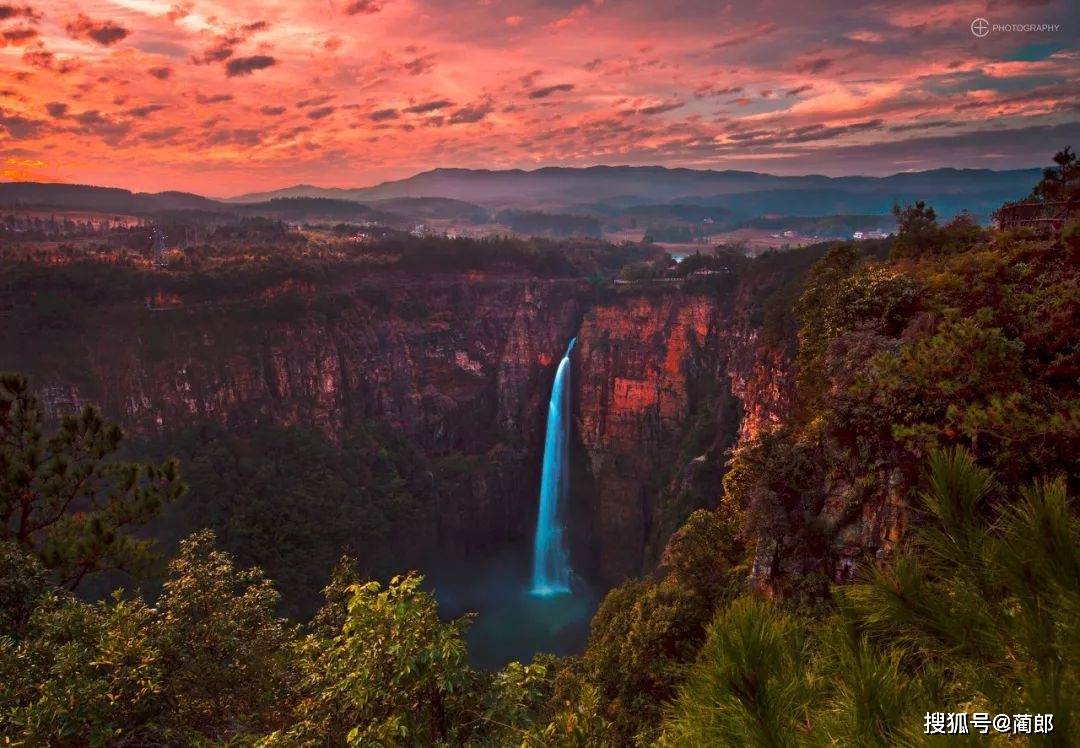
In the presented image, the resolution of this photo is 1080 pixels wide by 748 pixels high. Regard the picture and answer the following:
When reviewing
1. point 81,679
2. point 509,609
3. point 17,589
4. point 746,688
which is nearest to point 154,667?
point 81,679

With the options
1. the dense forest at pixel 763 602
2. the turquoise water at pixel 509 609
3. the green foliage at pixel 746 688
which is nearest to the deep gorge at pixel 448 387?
the turquoise water at pixel 509 609

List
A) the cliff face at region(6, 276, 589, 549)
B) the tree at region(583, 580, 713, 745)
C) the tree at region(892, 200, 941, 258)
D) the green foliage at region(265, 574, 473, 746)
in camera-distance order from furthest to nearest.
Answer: the cliff face at region(6, 276, 589, 549) < the tree at region(892, 200, 941, 258) < the tree at region(583, 580, 713, 745) < the green foliage at region(265, 574, 473, 746)

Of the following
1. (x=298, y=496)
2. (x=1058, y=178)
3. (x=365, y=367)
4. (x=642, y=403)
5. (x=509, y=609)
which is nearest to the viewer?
(x=1058, y=178)

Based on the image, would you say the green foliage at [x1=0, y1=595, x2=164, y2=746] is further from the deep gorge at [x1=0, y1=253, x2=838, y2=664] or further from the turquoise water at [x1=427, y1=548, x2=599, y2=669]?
the deep gorge at [x1=0, y1=253, x2=838, y2=664]

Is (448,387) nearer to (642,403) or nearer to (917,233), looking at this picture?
(642,403)

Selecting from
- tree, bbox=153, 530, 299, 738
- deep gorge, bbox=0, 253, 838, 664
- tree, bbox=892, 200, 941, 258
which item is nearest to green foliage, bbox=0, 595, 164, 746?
tree, bbox=153, 530, 299, 738

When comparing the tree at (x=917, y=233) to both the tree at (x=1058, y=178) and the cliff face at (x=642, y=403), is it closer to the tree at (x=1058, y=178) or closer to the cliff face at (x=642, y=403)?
the tree at (x=1058, y=178)
